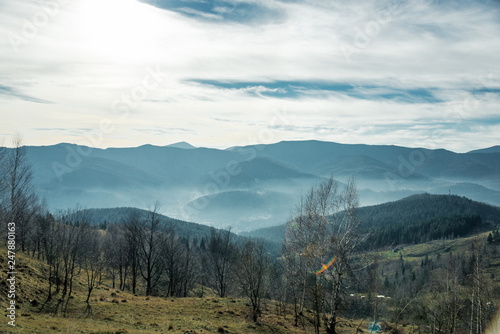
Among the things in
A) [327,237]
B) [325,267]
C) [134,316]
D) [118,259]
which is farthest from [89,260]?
[118,259]

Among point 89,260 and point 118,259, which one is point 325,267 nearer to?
point 89,260

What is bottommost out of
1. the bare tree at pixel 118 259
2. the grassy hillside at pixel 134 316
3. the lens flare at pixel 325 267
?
the bare tree at pixel 118 259

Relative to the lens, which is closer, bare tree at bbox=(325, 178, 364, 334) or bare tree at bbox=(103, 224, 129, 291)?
bare tree at bbox=(325, 178, 364, 334)

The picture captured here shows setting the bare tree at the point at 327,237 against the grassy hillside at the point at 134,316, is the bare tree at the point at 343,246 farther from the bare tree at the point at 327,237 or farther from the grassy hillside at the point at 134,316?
the grassy hillside at the point at 134,316

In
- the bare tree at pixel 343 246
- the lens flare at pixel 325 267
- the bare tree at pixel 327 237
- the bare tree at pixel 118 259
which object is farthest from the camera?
the bare tree at pixel 118 259

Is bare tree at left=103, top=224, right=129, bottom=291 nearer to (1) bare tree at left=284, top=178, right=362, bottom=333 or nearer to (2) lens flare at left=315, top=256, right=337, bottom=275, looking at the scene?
(1) bare tree at left=284, top=178, right=362, bottom=333

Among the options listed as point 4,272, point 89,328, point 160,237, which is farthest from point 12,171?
point 89,328

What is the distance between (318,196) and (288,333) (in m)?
12.0

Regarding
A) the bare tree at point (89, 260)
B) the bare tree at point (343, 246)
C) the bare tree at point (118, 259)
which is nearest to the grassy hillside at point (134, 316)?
the bare tree at point (89, 260)

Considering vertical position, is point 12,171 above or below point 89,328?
above

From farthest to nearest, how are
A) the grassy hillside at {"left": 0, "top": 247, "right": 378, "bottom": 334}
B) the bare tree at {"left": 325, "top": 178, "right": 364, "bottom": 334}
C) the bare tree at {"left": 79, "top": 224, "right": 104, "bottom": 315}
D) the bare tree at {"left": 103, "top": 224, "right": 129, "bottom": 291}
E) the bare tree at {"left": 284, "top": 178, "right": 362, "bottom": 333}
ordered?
1. the bare tree at {"left": 103, "top": 224, "right": 129, "bottom": 291}
2. the bare tree at {"left": 79, "top": 224, "right": 104, "bottom": 315}
3. the bare tree at {"left": 284, "top": 178, "right": 362, "bottom": 333}
4. the bare tree at {"left": 325, "top": 178, "right": 364, "bottom": 334}
5. the grassy hillside at {"left": 0, "top": 247, "right": 378, "bottom": 334}

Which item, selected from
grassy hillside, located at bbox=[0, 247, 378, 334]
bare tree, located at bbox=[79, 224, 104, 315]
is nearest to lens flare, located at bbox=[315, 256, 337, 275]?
grassy hillside, located at bbox=[0, 247, 378, 334]

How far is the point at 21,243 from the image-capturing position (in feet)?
173

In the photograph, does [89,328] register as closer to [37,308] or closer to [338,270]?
[37,308]
